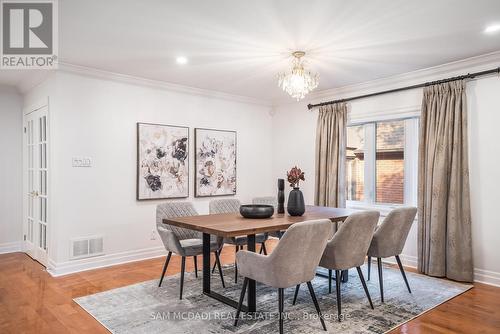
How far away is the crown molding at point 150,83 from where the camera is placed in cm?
415

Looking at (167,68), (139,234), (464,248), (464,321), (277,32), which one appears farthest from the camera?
(139,234)

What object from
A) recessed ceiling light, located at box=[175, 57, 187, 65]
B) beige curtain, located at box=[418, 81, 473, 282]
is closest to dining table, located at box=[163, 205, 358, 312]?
beige curtain, located at box=[418, 81, 473, 282]

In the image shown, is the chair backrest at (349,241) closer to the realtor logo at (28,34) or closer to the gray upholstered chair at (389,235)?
the gray upholstered chair at (389,235)

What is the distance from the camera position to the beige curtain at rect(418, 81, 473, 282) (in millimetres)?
3830

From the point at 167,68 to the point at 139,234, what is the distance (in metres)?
2.24

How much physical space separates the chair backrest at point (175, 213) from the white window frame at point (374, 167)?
2521 mm

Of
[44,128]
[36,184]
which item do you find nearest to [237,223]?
[44,128]

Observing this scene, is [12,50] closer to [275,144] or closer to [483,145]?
[275,144]

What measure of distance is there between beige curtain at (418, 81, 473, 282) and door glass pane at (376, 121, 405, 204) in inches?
18.5

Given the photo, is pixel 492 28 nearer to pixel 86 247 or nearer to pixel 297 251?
pixel 297 251

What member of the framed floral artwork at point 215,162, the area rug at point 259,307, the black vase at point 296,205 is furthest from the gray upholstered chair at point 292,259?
the framed floral artwork at point 215,162

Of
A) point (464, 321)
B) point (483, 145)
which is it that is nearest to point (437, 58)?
point (483, 145)

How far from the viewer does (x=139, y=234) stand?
4.76 m

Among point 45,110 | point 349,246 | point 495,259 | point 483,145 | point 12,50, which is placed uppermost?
point 12,50
